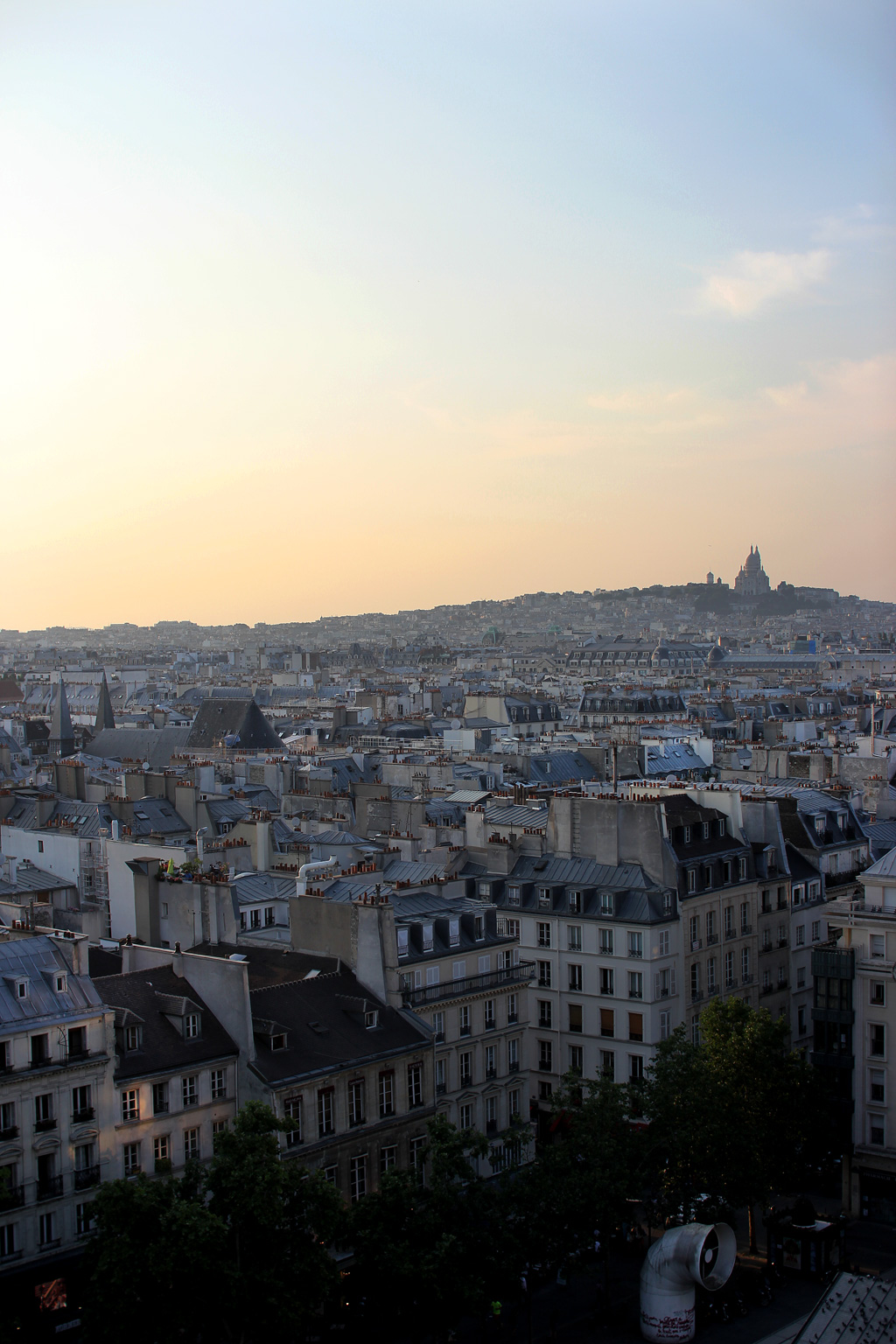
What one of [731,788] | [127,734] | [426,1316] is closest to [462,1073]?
[426,1316]

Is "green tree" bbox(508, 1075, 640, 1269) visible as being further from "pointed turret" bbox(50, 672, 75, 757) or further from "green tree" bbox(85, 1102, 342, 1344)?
"pointed turret" bbox(50, 672, 75, 757)

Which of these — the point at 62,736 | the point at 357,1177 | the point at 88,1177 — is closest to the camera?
the point at 88,1177

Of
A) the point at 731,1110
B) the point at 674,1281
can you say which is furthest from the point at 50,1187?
the point at 731,1110

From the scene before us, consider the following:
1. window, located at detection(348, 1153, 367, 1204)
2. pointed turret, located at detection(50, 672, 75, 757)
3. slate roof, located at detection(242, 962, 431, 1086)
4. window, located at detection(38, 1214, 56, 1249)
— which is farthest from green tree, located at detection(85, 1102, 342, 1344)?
pointed turret, located at detection(50, 672, 75, 757)

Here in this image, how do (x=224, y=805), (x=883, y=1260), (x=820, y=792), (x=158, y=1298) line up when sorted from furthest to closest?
1. (x=224, y=805)
2. (x=820, y=792)
3. (x=883, y=1260)
4. (x=158, y=1298)

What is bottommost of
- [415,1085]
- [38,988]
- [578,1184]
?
[578,1184]

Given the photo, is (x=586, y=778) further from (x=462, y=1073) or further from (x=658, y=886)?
(x=462, y=1073)

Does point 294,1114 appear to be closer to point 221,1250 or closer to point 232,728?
point 221,1250

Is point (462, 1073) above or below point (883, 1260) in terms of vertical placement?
above

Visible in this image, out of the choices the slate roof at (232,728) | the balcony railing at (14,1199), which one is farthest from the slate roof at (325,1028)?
the slate roof at (232,728)
